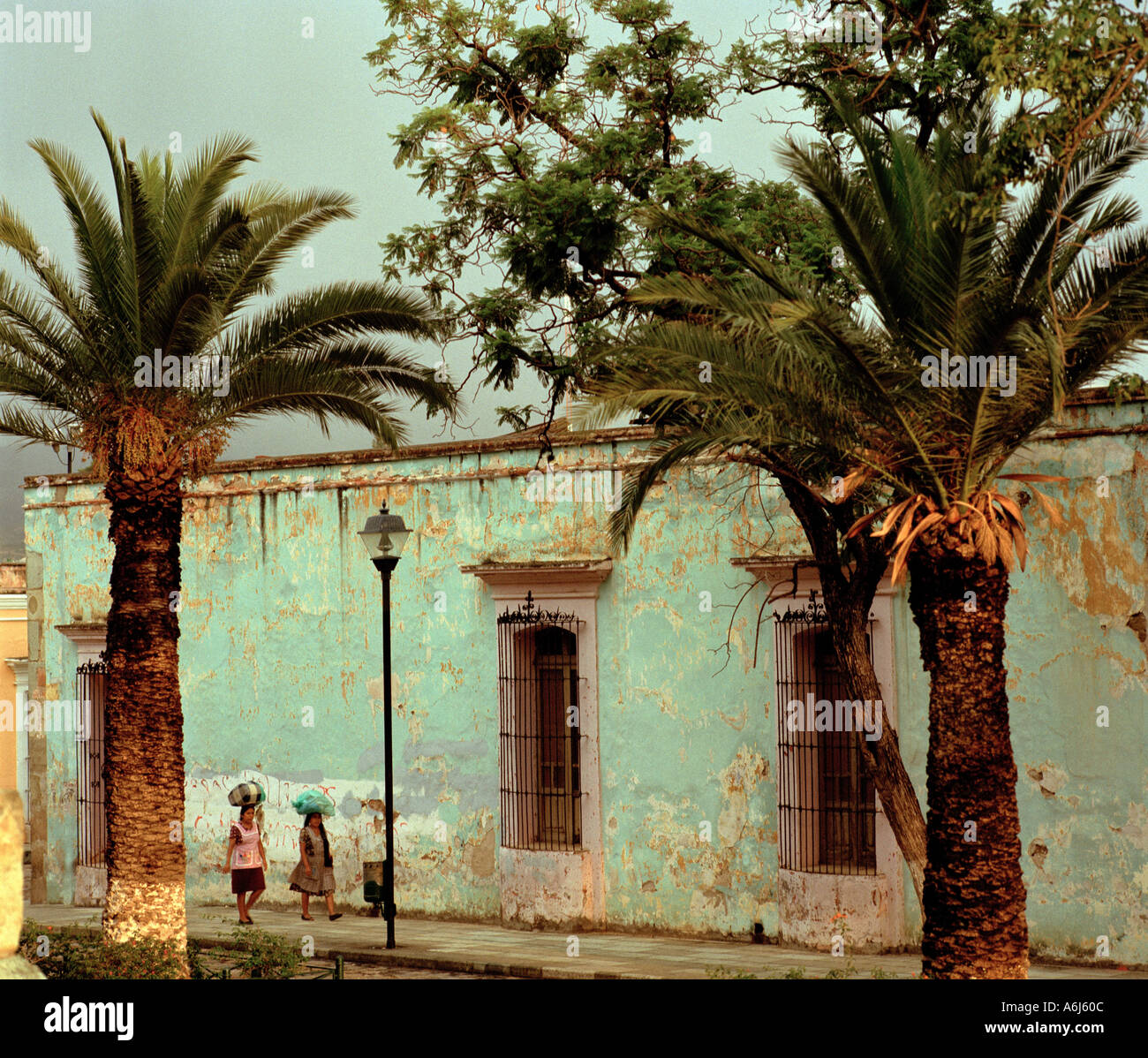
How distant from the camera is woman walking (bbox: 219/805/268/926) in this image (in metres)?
17.1

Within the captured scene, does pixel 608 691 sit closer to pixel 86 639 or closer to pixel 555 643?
pixel 555 643

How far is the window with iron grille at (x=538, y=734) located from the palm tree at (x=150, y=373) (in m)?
4.76

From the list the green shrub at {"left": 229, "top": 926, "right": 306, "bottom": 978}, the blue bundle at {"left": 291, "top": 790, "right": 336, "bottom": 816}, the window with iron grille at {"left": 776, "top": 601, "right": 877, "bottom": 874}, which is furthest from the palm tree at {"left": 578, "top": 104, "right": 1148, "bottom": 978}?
the blue bundle at {"left": 291, "top": 790, "right": 336, "bottom": 816}

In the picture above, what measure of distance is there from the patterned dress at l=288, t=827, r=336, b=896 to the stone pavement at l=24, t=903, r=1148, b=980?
0.40 metres

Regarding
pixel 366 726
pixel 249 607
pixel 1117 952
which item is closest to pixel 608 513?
pixel 366 726

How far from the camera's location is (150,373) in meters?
12.3

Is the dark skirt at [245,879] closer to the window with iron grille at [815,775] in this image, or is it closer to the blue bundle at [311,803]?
the blue bundle at [311,803]

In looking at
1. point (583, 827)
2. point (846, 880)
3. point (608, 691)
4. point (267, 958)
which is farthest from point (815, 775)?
point (267, 958)

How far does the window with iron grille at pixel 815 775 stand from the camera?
14875mm

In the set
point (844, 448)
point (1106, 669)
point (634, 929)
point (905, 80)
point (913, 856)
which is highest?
point (905, 80)

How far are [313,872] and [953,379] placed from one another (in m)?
10.3

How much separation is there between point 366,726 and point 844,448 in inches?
351

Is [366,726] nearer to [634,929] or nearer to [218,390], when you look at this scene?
[634,929]
